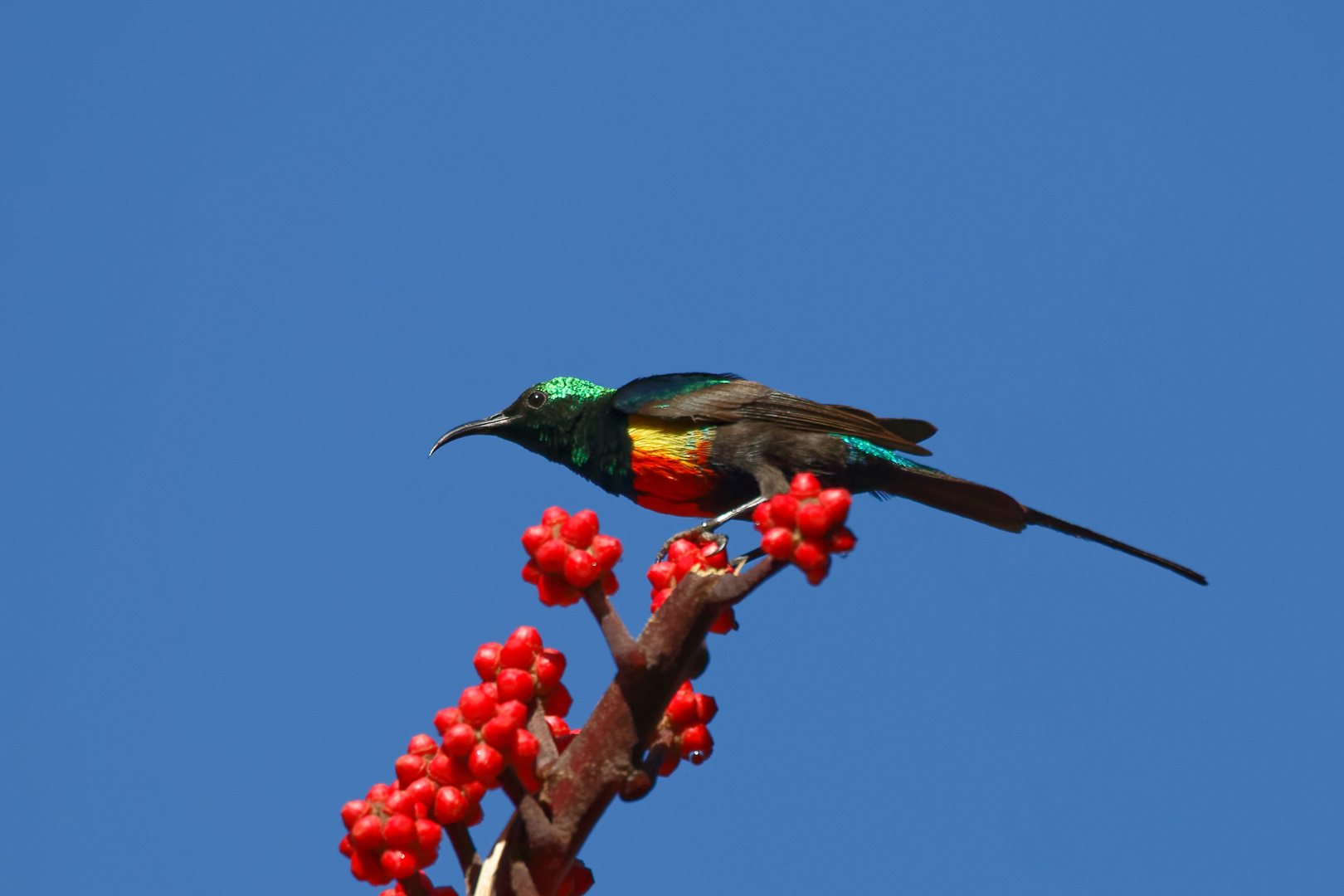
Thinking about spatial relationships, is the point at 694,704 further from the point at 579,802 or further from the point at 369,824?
the point at 369,824

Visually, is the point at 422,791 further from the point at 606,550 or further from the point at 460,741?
the point at 606,550

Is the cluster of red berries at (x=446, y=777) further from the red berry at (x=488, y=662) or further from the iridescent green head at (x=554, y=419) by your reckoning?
the iridescent green head at (x=554, y=419)

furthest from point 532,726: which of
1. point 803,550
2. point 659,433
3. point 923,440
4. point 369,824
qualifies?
point 923,440

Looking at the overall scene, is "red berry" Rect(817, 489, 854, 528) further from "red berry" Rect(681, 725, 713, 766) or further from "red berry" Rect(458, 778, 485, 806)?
"red berry" Rect(458, 778, 485, 806)

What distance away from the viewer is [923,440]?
19.8 feet

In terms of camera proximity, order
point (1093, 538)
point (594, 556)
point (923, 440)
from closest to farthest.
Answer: point (594, 556) → point (1093, 538) → point (923, 440)

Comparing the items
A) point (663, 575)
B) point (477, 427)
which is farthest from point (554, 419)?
point (663, 575)

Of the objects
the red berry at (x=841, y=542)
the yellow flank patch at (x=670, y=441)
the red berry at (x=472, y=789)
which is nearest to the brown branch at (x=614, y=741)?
the red berry at (x=472, y=789)

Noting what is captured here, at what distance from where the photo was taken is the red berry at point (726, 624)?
4.70m

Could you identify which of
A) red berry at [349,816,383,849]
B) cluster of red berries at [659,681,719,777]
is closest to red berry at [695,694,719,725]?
cluster of red berries at [659,681,719,777]

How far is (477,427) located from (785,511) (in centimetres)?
284

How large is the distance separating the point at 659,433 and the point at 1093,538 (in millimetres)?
1959

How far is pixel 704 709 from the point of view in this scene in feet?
15.2

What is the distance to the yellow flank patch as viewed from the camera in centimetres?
545
